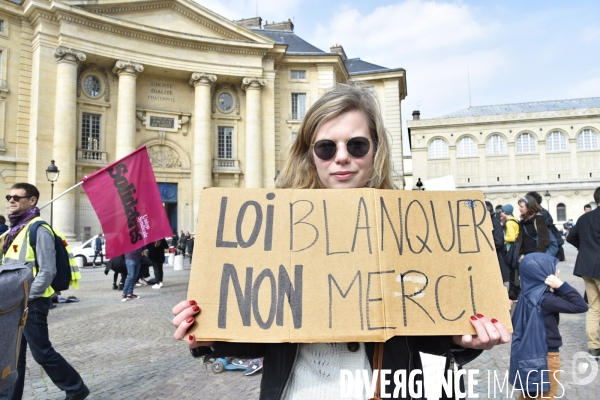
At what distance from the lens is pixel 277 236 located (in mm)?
1701

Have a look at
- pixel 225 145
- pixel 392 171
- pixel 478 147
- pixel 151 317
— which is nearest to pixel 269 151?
pixel 225 145

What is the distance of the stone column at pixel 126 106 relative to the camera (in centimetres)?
2555

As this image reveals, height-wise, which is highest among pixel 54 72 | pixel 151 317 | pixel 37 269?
pixel 54 72

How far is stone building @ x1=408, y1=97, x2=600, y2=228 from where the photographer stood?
5266cm

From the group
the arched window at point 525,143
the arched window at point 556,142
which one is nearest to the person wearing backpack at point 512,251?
the arched window at point 525,143

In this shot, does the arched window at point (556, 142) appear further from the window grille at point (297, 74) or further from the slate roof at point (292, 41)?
the window grille at point (297, 74)

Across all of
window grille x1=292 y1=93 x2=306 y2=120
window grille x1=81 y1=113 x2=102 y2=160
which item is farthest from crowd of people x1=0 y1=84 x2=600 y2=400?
window grille x1=292 y1=93 x2=306 y2=120

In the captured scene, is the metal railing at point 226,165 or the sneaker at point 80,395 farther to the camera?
the metal railing at point 226,165

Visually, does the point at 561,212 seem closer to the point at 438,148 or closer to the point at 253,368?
the point at 438,148

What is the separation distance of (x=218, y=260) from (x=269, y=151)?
A: 29.0 m

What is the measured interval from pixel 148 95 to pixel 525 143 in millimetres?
48053

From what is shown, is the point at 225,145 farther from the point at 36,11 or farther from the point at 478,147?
the point at 478,147

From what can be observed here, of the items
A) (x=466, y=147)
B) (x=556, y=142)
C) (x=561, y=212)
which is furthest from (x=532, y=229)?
(x=556, y=142)

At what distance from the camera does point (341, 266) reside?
1.64 meters
